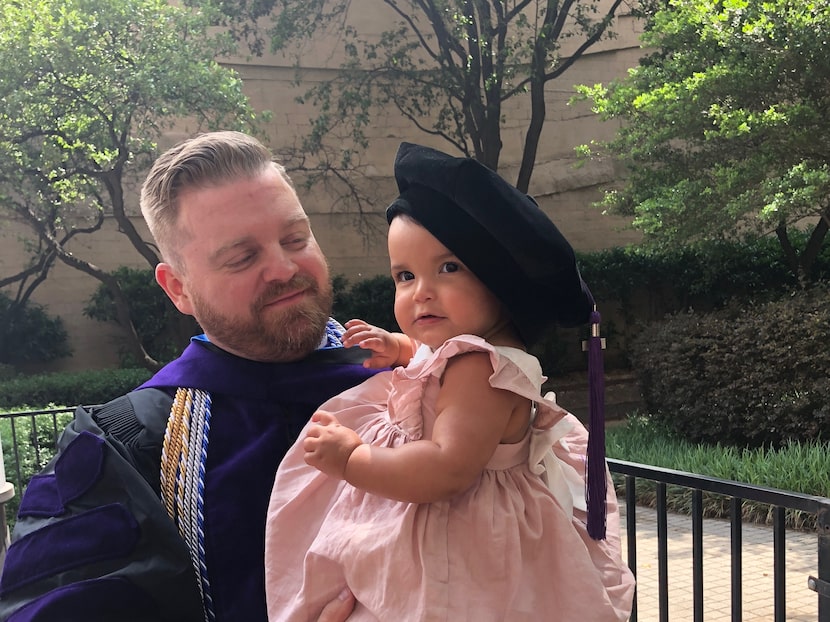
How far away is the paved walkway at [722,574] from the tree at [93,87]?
7.37 m

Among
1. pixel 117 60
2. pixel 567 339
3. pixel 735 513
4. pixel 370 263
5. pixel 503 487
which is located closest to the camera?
pixel 503 487

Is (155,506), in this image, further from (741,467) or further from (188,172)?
(741,467)

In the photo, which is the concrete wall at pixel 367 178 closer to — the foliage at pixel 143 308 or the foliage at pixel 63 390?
the foliage at pixel 143 308

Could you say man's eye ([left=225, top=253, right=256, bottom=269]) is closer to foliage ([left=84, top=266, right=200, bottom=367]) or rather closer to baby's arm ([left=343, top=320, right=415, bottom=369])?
baby's arm ([left=343, top=320, right=415, bottom=369])

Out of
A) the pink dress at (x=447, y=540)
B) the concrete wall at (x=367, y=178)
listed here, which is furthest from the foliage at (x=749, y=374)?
the pink dress at (x=447, y=540)

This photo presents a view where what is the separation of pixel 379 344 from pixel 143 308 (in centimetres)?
1256

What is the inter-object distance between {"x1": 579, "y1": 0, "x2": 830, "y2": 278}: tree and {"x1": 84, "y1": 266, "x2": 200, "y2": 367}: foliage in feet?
25.1

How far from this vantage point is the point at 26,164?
9.97 m

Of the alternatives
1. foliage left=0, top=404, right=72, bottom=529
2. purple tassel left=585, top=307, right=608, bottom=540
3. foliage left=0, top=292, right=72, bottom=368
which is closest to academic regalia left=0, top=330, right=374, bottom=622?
purple tassel left=585, top=307, right=608, bottom=540

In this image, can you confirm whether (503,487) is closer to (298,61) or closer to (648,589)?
(648,589)

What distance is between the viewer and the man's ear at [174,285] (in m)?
1.65

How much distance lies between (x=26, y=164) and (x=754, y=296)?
1114cm

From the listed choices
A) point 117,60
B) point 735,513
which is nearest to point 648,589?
point 735,513

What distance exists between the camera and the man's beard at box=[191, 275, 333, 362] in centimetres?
154
